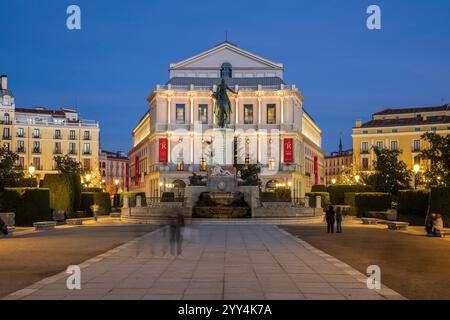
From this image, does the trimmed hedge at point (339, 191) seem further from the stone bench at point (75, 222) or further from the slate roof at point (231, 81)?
the slate roof at point (231, 81)

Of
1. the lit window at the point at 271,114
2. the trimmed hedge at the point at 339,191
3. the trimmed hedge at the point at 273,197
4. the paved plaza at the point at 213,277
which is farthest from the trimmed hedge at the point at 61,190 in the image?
the lit window at the point at 271,114

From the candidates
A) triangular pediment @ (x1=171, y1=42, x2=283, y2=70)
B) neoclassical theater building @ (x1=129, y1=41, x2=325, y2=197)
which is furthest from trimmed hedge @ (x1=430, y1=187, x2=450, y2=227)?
triangular pediment @ (x1=171, y1=42, x2=283, y2=70)

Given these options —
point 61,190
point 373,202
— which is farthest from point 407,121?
point 61,190

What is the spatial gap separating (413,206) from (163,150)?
2655 inches

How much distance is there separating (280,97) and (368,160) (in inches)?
911

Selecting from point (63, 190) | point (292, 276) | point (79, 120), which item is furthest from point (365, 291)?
point (79, 120)

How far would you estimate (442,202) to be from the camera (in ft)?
123

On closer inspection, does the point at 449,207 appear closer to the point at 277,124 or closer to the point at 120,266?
the point at 120,266

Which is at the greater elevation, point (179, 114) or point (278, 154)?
point (179, 114)

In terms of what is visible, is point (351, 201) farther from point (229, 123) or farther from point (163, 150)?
point (163, 150)

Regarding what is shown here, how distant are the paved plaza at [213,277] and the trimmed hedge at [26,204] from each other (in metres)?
20.7

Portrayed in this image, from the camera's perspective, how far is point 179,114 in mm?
113375

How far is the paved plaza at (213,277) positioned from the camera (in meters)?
14.1
